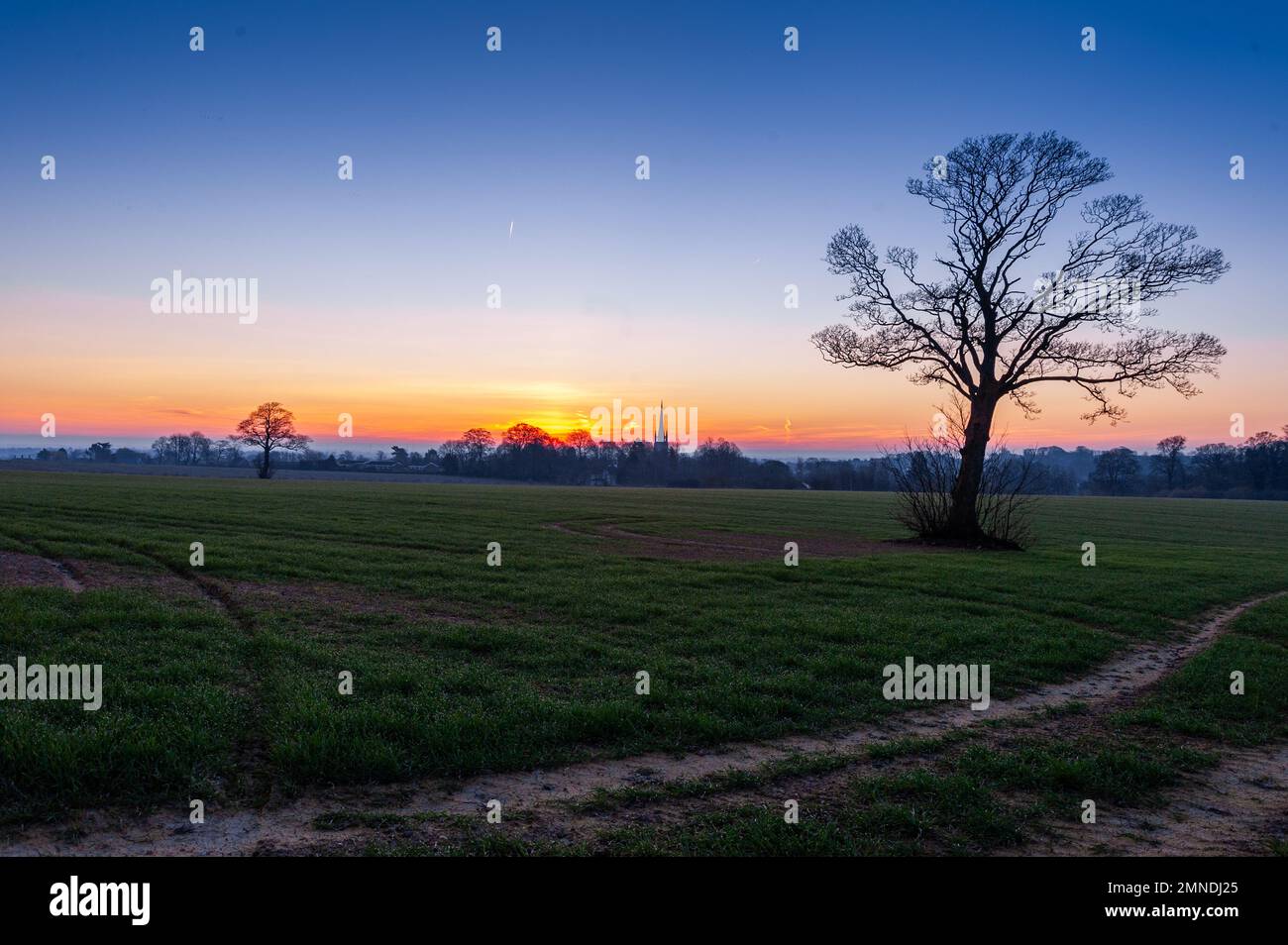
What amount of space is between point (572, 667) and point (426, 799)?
13.4 feet

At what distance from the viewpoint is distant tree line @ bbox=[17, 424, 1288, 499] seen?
148m

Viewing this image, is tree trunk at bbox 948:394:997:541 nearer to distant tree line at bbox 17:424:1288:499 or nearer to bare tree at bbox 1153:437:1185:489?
distant tree line at bbox 17:424:1288:499

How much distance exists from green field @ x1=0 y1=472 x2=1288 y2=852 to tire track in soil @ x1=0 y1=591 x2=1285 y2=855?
0.80 feet

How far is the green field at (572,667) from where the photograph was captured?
6.27m

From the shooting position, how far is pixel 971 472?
93.9ft

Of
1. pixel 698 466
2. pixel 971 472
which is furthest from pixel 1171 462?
pixel 971 472

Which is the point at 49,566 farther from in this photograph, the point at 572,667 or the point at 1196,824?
the point at 1196,824

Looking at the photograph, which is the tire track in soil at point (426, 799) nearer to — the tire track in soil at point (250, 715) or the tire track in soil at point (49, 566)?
the tire track in soil at point (250, 715)

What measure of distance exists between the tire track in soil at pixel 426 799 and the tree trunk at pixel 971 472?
20.8 meters

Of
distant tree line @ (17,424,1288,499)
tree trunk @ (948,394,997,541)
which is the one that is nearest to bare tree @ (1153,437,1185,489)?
distant tree line @ (17,424,1288,499)
